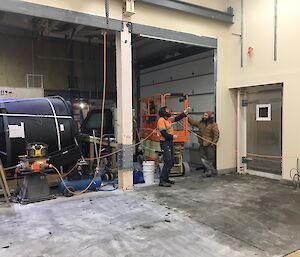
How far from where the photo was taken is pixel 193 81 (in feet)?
25.3

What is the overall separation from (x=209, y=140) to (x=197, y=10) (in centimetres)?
281

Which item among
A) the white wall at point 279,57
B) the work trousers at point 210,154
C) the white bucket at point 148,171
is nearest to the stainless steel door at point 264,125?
the white wall at point 279,57

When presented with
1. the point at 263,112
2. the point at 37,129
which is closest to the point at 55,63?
the point at 37,129

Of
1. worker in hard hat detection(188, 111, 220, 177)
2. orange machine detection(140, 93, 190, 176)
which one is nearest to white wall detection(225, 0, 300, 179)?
worker in hard hat detection(188, 111, 220, 177)

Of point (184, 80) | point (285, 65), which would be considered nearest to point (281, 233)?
point (285, 65)

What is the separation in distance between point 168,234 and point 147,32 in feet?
12.1

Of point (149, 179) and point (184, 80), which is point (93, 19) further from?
point (184, 80)

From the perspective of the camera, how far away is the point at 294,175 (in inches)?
210

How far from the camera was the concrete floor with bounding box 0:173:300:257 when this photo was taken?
9.13ft

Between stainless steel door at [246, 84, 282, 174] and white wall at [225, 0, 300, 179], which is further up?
white wall at [225, 0, 300, 179]

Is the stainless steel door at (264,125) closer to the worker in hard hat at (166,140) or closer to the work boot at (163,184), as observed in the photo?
the worker in hard hat at (166,140)

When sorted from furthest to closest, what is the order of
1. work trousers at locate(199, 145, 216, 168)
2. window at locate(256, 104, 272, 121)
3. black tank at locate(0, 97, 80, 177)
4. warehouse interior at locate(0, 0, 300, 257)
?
work trousers at locate(199, 145, 216, 168) < window at locate(256, 104, 272, 121) < black tank at locate(0, 97, 80, 177) < warehouse interior at locate(0, 0, 300, 257)

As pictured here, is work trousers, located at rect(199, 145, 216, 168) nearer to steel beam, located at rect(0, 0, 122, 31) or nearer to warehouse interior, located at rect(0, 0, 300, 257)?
warehouse interior, located at rect(0, 0, 300, 257)

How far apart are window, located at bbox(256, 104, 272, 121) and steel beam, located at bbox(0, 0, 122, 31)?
3407 mm
